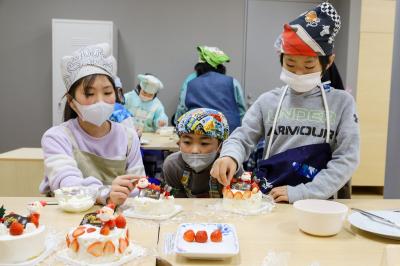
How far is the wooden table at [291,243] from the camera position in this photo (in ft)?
3.04

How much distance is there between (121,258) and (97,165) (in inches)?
31.3

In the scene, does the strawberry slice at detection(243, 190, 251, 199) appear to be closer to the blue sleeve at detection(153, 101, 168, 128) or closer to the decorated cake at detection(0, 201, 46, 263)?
the decorated cake at detection(0, 201, 46, 263)

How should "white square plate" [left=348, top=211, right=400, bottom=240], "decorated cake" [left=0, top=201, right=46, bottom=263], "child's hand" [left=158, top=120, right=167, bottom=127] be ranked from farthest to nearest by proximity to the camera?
"child's hand" [left=158, top=120, right=167, bottom=127], "white square plate" [left=348, top=211, right=400, bottom=240], "decorated cake" [left=0, top=201, right=46, bottom=263]

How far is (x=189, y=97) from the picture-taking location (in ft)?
12.3

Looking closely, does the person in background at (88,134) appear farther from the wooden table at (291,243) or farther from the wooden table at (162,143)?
the wooden table at (162,143)

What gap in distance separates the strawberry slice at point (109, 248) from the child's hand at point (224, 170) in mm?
583

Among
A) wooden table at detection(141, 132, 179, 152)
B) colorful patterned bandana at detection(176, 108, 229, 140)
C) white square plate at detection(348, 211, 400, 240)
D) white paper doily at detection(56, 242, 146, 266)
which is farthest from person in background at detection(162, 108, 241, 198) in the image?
wooden table at detection(141, 132, 179, 152)

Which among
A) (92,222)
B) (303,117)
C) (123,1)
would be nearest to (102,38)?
(123,1)

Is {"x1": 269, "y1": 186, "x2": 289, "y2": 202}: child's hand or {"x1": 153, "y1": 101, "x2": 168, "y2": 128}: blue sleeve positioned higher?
{"x1": 153, "y1": 101, "x2": 168, "y2": 128}: blue sleeve

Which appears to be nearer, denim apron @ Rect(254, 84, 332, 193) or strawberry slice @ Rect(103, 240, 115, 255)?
strawberry slice @ Rect(103, 240, 115, 255)

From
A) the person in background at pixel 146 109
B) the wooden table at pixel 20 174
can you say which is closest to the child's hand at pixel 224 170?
the wooden table at pixel 20 174

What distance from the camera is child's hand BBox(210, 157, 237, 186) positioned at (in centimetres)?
139

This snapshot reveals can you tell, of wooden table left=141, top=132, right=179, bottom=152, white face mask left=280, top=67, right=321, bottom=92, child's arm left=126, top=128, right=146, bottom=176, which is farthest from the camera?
wooden table left=141, top=132, right=179, bottom=152

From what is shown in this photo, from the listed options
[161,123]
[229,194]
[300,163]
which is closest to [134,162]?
[229,194]
